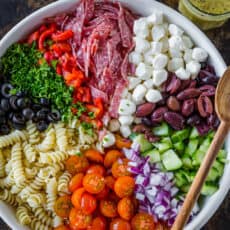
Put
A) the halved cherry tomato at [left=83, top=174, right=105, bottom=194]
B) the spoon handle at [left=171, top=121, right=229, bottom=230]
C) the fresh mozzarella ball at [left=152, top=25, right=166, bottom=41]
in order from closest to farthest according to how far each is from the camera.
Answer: the spoon handle at [left=171, top=121, right=229, bottom=230], the halved cherry tomato at [left=83, top=174, right=105, bottom=194], the fresh mozzarella ball at [left=152, top=25, right=166, bottom=41]

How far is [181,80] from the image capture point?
8.75ft

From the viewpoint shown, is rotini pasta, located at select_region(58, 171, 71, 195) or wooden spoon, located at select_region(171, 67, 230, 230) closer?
wooden spoon, located at select_region(171, 67, 230, 230)

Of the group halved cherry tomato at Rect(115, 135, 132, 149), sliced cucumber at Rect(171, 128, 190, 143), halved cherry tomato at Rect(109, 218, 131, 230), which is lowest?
halved cherry tomato at Rect(109, 218, 131, 230)

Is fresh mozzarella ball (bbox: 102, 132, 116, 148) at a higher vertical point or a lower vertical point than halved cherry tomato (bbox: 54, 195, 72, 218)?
higher

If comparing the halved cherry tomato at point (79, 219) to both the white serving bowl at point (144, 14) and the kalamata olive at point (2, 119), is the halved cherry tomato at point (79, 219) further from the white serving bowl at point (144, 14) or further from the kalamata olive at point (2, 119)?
the kalamata olive at point (2, 119)

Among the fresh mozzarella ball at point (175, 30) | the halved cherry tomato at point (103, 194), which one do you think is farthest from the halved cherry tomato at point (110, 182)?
the fresh mozzarella ball at point (175, 30)

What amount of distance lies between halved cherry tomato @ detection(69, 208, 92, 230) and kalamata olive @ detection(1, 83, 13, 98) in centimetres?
58

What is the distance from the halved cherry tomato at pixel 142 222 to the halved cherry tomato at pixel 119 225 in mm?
26

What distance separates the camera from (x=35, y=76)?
2.68 meters

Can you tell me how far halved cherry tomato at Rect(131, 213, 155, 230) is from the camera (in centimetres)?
260

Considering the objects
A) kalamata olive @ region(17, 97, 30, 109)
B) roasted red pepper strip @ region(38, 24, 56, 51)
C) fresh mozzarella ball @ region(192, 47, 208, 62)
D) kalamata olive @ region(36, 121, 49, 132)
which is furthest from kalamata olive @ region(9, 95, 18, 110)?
fresh mozzarella ball @ region(192, 47, 208, 62)

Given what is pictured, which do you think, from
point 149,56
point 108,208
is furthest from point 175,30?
point 108,208

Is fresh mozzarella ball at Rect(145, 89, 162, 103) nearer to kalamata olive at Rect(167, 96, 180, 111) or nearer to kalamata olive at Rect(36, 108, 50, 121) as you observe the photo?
kalamata olive at Rect(167, 96, 180, 111)

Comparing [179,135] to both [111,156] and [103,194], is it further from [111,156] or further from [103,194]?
[103,194]
